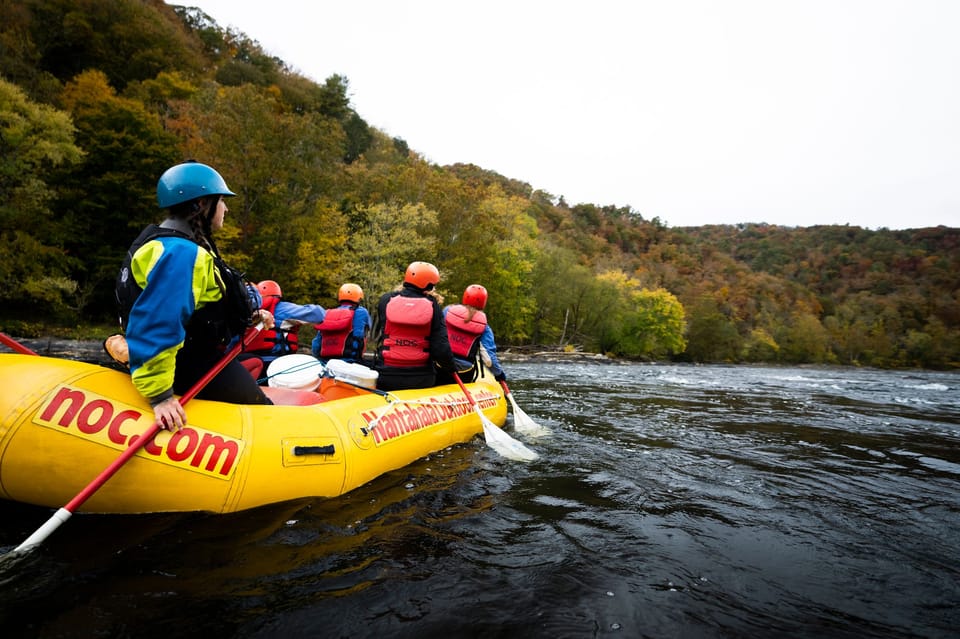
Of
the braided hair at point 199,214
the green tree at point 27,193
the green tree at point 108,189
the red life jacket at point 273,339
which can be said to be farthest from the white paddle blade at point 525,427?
the green tree at point 108,189

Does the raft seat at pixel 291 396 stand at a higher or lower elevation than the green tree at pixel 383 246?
lower

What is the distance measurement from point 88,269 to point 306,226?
9687 millimetres

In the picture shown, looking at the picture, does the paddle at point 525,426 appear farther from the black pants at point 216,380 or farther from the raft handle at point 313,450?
the black pants at point 216,380

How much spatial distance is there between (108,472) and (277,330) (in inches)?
156

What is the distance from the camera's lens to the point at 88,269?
22.2m

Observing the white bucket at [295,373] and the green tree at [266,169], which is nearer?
the white bucket at [295,373]

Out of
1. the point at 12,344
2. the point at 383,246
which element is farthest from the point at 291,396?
the point at 383,246

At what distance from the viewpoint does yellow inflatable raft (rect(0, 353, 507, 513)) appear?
2.41 meters

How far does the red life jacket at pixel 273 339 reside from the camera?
6041mm

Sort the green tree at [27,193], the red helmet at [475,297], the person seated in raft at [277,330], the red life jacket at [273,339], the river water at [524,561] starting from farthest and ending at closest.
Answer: the green tree at [27,193] → the red helmet at [475,297] → the red life jacket at [273,339] → the person seated in raft at [277,330] → the river water at [524,561]

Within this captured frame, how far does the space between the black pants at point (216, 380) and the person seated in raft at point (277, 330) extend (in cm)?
229

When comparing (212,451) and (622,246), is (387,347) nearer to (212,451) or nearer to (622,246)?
(212,451)

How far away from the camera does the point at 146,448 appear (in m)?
2.55

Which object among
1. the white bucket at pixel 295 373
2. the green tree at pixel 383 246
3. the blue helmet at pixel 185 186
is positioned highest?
the green tree at pixel 383 246
